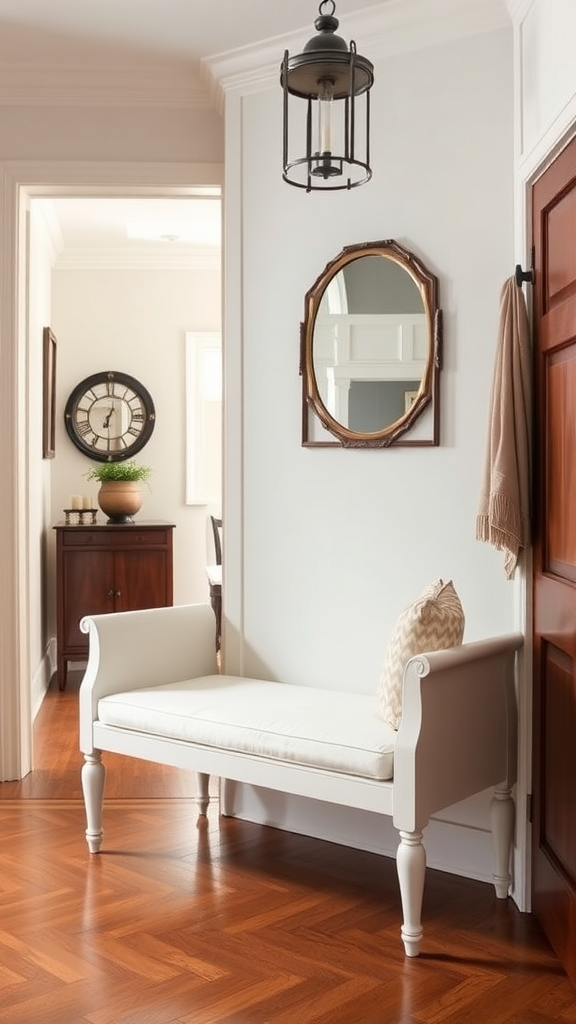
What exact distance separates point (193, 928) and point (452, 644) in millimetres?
1041

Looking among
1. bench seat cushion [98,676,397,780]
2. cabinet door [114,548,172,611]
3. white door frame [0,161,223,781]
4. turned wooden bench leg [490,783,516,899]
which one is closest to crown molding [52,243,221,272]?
cabinet door [114,548,172,611]

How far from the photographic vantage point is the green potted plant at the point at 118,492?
6.35 m

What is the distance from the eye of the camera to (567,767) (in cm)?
268

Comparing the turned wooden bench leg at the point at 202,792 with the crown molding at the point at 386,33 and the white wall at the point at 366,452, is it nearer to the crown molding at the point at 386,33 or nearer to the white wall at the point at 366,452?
the white wall at the point at 366,452

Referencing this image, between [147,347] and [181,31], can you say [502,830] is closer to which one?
[181,31]

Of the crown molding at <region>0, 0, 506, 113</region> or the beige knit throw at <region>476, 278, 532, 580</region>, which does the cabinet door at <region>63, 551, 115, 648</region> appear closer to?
the crown molding at <region>0, 0, 506, 113</region>

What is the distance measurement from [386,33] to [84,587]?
367cm

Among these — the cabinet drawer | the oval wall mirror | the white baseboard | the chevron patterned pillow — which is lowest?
the white baseboard

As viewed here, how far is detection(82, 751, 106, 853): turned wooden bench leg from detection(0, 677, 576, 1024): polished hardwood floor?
0.18 feet

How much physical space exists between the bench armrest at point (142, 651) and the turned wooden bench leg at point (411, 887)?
125cm

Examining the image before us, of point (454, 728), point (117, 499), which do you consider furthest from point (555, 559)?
point (117, 499)

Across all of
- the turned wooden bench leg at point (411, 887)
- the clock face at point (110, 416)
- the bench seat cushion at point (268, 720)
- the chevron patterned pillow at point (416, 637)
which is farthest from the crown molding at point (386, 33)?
the clock face at point (110, 416)

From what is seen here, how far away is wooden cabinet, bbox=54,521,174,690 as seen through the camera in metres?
6.14

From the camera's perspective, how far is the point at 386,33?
3479 millimetres
